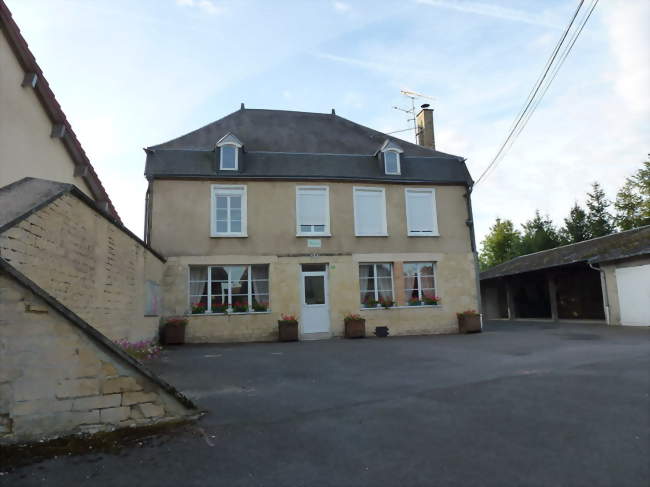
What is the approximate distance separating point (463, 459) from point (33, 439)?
3.36 metres

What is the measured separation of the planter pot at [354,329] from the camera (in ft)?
44.2

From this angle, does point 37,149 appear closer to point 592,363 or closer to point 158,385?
point 158,385

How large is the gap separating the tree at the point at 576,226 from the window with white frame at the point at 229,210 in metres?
28.1

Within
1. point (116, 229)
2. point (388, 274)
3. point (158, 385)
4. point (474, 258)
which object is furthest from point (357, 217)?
point (158, 385)

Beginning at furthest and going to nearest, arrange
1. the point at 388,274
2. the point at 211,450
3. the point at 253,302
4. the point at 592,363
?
the point at 388,274, the point at 253,302, the point at 592,363, the point at 211,450

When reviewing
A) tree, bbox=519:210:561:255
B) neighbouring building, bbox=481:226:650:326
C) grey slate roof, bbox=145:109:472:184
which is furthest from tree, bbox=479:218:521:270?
grey slate roof, bbox=145:109:472:184

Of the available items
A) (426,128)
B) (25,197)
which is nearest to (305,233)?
(426,128)

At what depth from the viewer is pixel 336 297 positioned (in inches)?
548

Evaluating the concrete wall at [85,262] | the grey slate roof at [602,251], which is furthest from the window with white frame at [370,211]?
the grey slate roof at [602,251]

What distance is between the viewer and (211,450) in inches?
136

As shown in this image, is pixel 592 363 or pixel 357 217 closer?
pixel 592 363

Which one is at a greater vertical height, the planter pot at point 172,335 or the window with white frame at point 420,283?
the window with white frame at point 420,283

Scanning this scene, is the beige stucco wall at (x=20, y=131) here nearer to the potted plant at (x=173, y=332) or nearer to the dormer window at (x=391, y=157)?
the potted plant at (x=173, y=332)

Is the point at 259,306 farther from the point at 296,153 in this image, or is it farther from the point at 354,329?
the point at 296,153
